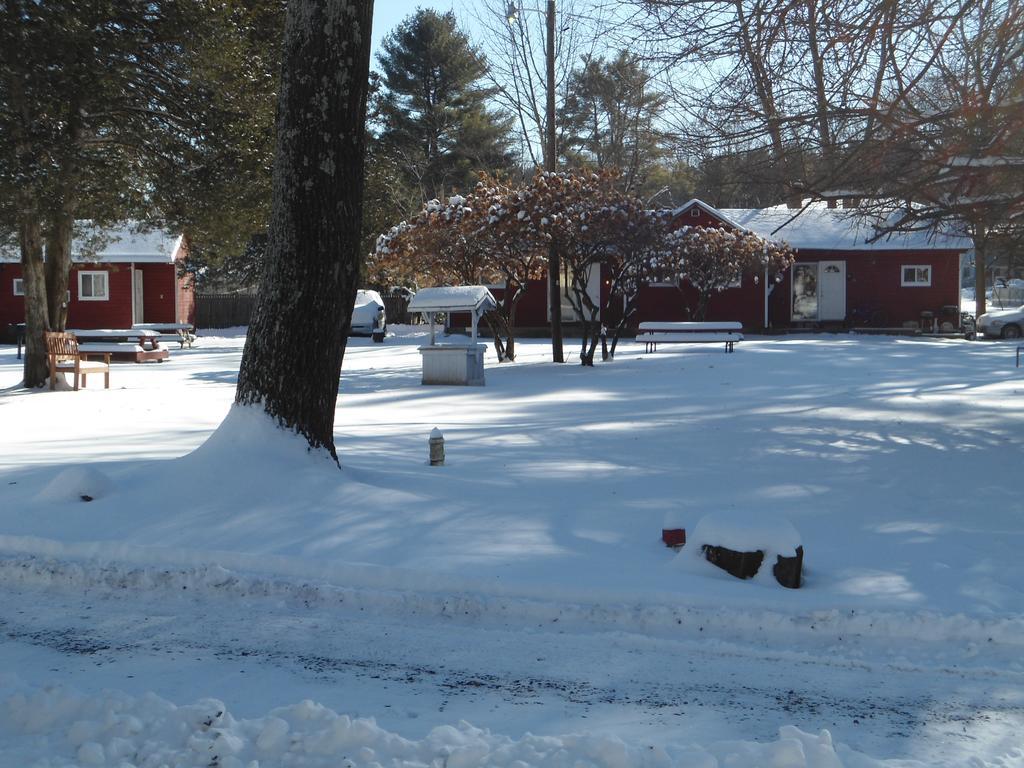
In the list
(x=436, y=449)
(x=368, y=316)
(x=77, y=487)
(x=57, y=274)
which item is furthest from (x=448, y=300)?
(x=368, y=316)

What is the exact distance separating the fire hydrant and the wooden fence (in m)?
41.3

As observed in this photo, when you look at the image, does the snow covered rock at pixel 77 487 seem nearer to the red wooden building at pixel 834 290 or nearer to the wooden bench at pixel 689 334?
the wooden bench at pixel 689 334

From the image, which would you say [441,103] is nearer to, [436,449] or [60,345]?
[60,345]

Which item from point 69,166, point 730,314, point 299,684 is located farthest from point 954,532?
point 730,314

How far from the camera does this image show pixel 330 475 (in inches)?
302

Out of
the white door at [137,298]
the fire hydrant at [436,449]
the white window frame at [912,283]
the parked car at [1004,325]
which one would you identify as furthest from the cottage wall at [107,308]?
the fire hydrant at [436,449]

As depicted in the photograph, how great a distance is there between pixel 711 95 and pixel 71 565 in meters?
7.82

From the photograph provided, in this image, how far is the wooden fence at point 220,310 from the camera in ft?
159

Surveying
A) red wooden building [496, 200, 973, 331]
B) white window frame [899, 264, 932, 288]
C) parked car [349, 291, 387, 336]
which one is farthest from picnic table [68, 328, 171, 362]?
white window frame [899, 264, 932, 288]

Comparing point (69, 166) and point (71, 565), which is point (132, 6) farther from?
point (71, 565)

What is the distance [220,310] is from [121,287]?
10.9 metres

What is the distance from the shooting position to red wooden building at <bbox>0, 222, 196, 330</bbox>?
3706cm

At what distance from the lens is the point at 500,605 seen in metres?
5.57

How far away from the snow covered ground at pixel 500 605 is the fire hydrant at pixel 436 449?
10cm
